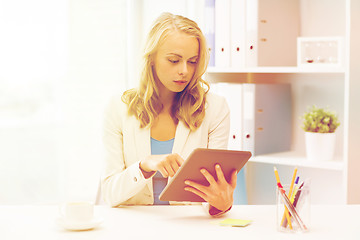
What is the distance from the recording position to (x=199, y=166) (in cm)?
147

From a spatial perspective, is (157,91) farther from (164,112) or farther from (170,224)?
(170,224)

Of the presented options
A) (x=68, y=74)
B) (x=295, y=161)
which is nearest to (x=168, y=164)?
(x=295, y=161)

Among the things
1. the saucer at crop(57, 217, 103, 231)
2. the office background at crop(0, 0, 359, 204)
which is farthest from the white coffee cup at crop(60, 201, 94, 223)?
the office background at crop(0, 0, 359, 204)

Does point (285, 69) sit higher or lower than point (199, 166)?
higher

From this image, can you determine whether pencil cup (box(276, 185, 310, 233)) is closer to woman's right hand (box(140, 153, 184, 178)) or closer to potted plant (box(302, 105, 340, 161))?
woman's right hand (box(140, 153, 184, 178))

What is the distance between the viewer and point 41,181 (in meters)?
3.26

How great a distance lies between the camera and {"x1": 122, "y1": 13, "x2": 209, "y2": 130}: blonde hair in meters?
1.94

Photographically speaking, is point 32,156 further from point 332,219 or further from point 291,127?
point 332,219

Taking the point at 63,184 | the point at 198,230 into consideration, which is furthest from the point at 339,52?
the point at 63,184

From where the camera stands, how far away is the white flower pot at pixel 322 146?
8.21 feet

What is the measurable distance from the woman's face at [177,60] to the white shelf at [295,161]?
88cm

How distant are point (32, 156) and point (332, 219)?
89.0 inches

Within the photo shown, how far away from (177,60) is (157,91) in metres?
0.20

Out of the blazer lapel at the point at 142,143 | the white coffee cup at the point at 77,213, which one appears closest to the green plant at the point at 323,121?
the blazer lapel at the point at 142,143
